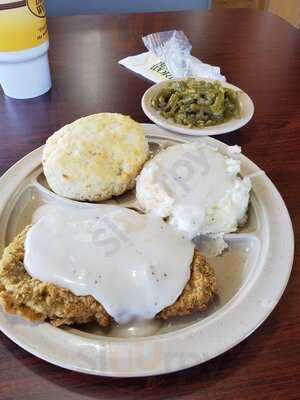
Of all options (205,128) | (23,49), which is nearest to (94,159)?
(205,128)

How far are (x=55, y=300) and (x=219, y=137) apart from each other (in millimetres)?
739

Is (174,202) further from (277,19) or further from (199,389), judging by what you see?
(277,19)

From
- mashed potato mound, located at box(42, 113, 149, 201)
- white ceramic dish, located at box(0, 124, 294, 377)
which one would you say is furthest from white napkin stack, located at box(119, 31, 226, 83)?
white ceramic dish, located at box(0, 124, 294, 377)

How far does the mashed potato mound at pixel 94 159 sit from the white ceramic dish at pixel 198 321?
2.2 inches

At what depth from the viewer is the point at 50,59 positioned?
1.55 m

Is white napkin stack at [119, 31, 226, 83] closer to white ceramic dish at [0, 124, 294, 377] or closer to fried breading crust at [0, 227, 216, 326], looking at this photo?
white ceramic dish at [0, 124, 294, 377]

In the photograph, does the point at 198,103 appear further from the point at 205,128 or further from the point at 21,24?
the point at 21,24

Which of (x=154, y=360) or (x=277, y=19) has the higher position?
(x=277, y=19)

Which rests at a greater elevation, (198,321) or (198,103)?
(198,103)

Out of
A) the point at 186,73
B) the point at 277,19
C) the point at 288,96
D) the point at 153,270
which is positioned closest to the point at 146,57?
the point at 186,73

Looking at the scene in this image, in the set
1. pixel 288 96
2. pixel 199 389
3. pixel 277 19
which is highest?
pixel 277 19

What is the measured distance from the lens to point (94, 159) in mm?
952

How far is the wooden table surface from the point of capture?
639 mm

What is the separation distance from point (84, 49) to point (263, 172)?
38.9 inches
